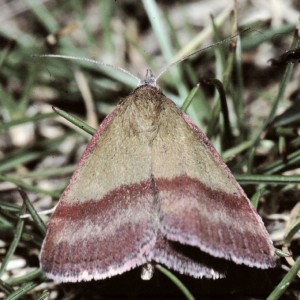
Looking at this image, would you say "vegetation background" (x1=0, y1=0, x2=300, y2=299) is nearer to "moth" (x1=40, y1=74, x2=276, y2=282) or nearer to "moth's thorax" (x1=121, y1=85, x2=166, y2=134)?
"moth" (x1=40, y1=74, x2=276, y2=282)

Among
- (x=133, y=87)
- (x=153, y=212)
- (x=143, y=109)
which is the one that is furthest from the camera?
(x=133, y=87)

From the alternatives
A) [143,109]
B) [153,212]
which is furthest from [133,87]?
[153,212]

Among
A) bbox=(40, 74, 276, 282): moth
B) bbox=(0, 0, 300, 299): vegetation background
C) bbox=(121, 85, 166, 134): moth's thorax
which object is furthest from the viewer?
bbox=(0, 0, 300, 299): vegetation background

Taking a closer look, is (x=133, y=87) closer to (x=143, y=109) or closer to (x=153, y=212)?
(x=143, y=109)

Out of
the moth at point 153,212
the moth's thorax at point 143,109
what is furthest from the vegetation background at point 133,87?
the moth's thorax at point 143,109

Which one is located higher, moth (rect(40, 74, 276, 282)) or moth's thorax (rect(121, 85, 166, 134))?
moth's thorax (rect(121, 85, 166, 134))

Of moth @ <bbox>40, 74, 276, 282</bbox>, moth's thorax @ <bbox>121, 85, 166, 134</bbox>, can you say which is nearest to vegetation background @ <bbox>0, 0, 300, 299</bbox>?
moth @ <bbox>40, 74, 276, 282</bbox>

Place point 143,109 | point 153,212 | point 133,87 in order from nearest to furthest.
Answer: point 153,212 < point 143,109 < point 133,87
